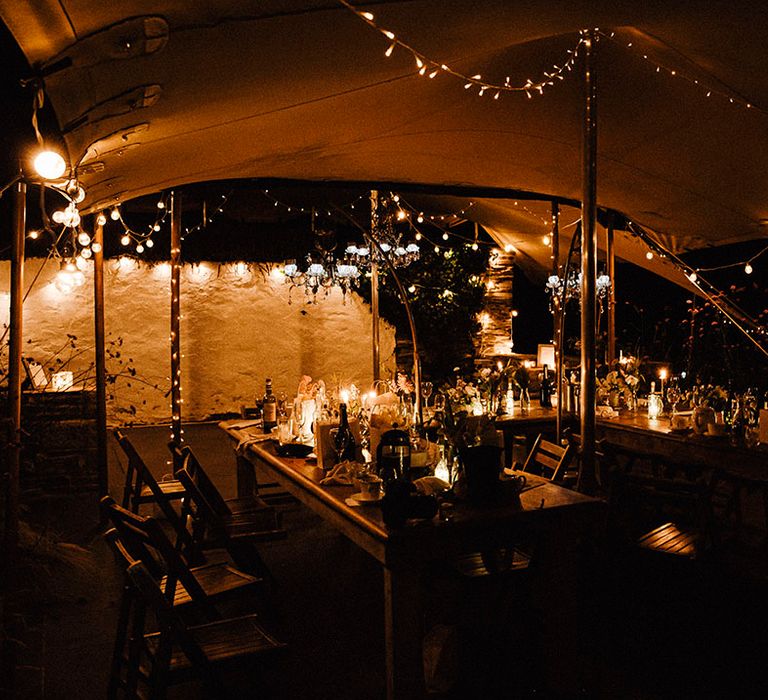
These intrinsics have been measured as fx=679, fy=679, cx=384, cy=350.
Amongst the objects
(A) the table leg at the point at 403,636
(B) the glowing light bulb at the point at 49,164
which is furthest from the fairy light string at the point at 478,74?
(A) the table leg at the point at 403,636

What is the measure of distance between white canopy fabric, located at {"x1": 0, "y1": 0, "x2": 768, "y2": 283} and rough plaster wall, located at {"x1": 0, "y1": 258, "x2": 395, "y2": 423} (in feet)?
15.7

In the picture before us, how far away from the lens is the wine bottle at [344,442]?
3.38m

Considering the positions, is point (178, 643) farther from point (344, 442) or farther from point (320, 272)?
point (320, 272)

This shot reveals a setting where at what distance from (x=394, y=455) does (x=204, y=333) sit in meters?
8.04

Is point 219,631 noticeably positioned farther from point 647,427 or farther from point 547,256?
point 547,256

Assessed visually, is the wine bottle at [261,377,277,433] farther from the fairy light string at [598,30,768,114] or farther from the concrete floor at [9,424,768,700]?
the fairy light string at [598,30,768,114]

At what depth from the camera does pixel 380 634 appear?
3.30 metres

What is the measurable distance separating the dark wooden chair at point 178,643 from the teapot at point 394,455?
0.76m

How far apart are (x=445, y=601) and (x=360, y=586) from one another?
90 cm

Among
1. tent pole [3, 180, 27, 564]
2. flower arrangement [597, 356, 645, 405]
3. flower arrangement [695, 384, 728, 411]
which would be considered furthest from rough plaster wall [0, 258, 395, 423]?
flower arrangement [695, 384, 728, 411]

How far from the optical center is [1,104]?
107 inches

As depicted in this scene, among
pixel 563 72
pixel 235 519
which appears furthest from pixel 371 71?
pixel 235 519

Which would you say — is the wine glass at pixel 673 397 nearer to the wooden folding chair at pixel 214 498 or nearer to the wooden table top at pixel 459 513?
the wooden table top at pixel 459 513

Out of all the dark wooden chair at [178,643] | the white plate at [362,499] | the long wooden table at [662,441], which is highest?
Result: the white plate at [362,499]
